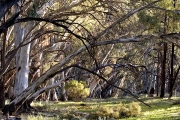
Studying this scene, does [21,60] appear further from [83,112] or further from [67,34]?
[67,34]

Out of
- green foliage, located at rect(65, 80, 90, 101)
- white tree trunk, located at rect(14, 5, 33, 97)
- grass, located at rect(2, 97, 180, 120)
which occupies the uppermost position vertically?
white tree trunk, located at rect(14, 5, 33, 97)

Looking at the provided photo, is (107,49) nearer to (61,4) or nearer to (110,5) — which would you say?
(61,4)

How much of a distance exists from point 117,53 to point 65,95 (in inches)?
301

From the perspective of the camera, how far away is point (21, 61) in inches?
617

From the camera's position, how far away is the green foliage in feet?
83.1

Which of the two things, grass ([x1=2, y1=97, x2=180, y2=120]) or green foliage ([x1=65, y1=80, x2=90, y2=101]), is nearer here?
grass ([x1=2, y1=97, x2=180, y2=120])

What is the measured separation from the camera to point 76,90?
84.5ft

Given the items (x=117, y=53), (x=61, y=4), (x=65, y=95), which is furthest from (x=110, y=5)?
(x=117, y=53)

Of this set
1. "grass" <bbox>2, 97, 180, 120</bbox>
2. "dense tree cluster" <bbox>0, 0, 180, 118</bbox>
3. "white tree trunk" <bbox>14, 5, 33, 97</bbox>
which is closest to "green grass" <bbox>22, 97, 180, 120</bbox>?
"grass" <bbox>2, 97, 180, 120</bbox>

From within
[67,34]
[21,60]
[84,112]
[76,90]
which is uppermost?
[67,34]

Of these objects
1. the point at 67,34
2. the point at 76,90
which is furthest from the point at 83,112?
the point at 76,90

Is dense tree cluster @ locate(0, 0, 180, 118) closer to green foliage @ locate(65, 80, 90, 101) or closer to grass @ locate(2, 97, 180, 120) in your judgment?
grass @ locate(2, 97, 180, 120)

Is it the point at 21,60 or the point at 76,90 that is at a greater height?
the point at 21,60

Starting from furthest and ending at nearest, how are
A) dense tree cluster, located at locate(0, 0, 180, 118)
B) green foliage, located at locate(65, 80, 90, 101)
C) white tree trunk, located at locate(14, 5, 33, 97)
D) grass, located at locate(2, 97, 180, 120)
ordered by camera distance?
green foliage, located at locate(65, 80, 90, 101) → white tree trunk, located at locate(14, 5, 33, 97) → grass, located at locate(2, 97, 180, 120) → dense tree cluster, located at locate(0, 0, 180, 118)
